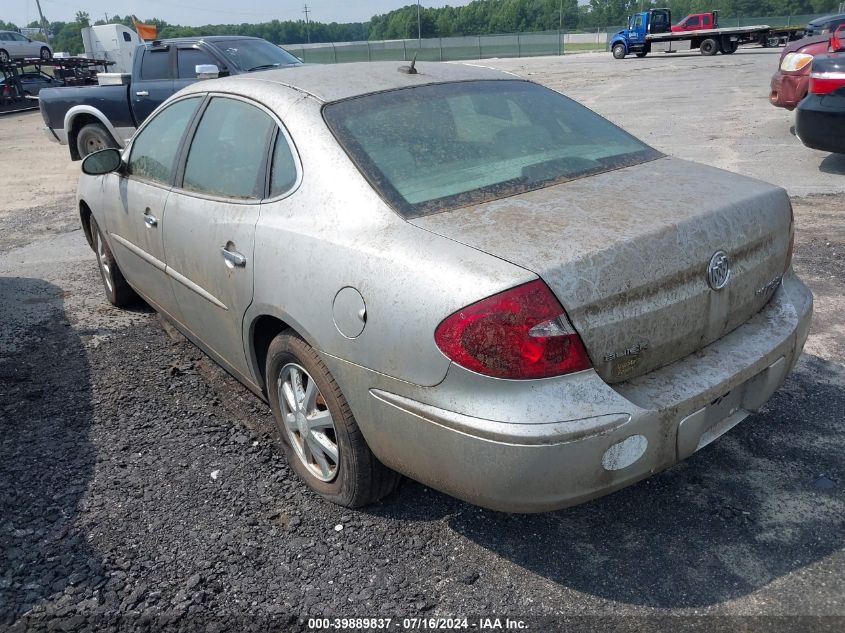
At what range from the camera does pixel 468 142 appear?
9.52 ft

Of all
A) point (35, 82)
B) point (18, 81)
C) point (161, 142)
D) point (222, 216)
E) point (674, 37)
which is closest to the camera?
point (222, 216)

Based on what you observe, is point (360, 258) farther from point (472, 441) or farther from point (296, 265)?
point (472, 441)

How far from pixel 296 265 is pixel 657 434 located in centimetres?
136

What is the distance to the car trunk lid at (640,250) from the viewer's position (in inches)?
84.6

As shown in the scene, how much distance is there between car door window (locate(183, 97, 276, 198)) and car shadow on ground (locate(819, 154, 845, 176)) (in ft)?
22.5

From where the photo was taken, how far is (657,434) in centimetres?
219

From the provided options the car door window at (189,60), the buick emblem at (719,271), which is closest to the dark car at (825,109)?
the buick emblem at (719,271)

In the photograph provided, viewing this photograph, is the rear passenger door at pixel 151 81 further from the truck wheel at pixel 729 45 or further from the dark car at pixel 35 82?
the truck wheel at pixel 729 45

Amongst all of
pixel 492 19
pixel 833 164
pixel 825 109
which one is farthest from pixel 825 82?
pixel 492 19

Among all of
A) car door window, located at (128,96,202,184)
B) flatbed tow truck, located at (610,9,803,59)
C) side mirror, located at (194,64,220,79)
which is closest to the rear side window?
side mirror, located at (194,64,220,79)

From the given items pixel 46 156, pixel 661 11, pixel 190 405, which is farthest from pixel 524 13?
pixel 190 405

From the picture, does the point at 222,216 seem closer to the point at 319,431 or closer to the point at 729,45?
the point at 319,431

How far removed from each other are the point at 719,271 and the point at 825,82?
21.6 feet

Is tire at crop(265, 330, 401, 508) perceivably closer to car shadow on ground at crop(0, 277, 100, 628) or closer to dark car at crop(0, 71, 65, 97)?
car shadow on ground at crop(0, 277, 100, 628)
